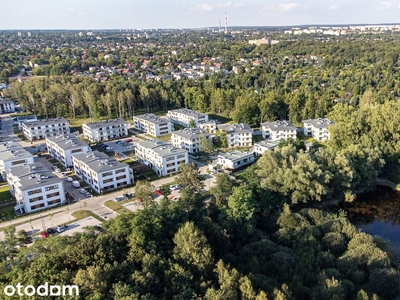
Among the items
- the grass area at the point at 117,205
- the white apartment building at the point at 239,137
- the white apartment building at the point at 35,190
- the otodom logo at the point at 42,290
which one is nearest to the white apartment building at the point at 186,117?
the white apartment building at the point at 239,137

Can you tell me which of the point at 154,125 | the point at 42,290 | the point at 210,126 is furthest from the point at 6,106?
the point at 42,290

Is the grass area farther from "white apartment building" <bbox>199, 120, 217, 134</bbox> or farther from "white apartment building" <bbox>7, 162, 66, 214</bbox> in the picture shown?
"white apartment building" <bbox>199, 120, 217, 134</bbox>

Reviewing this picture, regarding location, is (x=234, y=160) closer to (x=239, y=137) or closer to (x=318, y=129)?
(x=239, y=137)

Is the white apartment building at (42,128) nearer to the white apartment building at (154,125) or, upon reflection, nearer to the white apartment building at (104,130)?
the white apartment building at (104,130)

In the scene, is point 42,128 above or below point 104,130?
above

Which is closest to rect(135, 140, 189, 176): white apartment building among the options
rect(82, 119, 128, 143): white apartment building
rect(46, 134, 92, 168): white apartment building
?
rect(46, 134, 92, 168): white apartment building

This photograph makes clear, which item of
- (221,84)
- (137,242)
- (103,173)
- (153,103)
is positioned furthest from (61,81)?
(137,242)

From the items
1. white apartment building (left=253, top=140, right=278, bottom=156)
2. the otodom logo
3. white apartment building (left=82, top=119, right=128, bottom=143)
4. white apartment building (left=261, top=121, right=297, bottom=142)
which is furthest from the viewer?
white apartment building (left=82, top=119, right=128, bottom=143)
